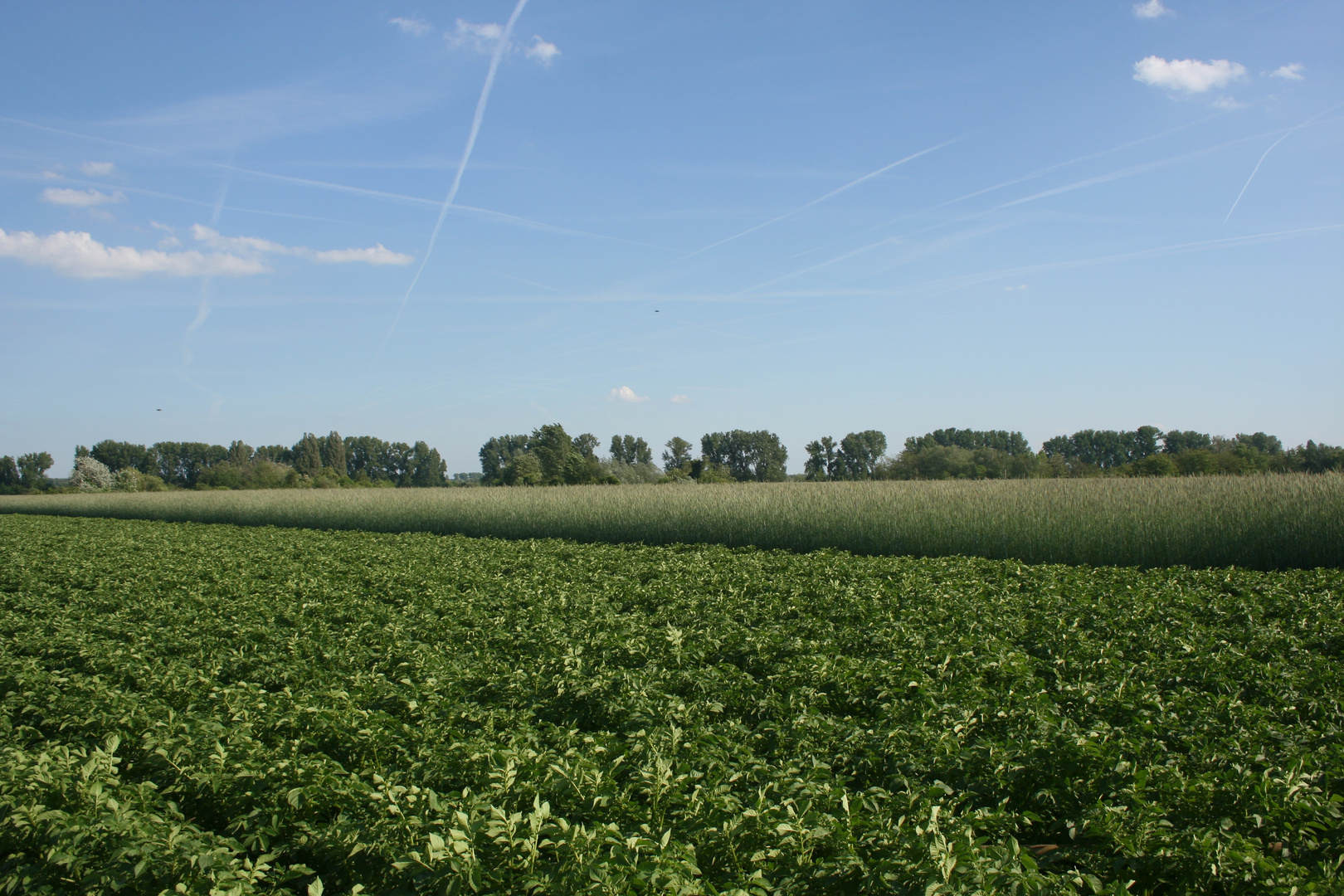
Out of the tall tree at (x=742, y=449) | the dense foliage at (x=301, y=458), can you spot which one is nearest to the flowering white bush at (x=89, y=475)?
the dense foliage at (x=301, y=458)


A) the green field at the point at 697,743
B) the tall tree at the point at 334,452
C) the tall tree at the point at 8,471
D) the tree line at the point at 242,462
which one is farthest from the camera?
the tall tree at the point at 334,452

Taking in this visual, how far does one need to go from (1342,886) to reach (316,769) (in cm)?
439

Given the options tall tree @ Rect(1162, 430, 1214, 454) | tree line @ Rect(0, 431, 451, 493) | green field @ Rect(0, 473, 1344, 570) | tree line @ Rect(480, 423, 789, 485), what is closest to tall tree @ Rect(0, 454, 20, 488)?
tree line @ Rect(0, 431, 451, 493)

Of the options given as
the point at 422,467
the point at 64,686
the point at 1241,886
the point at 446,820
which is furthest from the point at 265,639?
the point at 422,467

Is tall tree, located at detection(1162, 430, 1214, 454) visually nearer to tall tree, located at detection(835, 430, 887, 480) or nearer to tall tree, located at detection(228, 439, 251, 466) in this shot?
tall tree, located at detection(835, 430, 887, 480)

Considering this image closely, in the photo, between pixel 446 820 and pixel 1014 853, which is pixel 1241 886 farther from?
pixel 446 820

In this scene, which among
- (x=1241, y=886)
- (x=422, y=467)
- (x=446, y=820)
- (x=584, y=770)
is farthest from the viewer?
(x=422, y=467)

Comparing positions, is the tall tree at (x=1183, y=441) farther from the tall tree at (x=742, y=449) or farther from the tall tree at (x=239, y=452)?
the tall tree at (x=239, y=452)

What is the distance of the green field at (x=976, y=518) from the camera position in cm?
1106

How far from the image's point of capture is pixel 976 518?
43.6 feet

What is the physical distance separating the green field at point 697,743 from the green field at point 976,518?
2.99 m

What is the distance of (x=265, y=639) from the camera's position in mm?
7121

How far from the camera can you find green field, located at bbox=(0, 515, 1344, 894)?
2768mm

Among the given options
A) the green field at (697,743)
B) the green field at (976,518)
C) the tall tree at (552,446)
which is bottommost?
the green field at (697,743)
